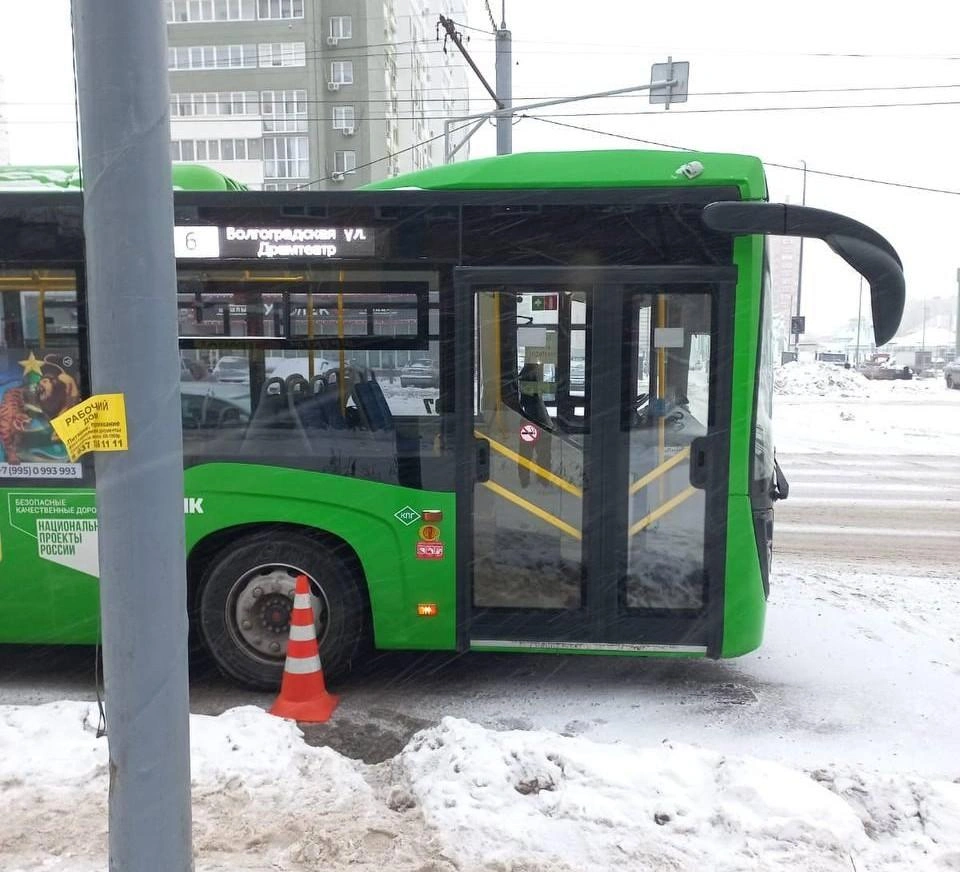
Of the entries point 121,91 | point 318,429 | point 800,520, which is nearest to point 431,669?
point 318,429

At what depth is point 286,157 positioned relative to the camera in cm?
5669

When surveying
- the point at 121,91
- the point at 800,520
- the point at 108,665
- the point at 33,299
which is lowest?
the point at 800,520

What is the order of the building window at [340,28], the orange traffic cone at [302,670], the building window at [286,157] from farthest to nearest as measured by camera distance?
the building window at [340,28]
the building window at [286,157]
the orange traffic cone at [302,670]

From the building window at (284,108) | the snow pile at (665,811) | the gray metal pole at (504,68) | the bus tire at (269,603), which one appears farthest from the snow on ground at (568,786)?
the building window at (284,108)

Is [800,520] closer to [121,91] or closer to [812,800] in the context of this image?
[812,800]

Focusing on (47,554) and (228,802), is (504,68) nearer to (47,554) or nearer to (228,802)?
(47,554)

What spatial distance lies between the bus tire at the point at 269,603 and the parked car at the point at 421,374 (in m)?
1.06

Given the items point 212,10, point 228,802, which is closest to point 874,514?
point 228,802

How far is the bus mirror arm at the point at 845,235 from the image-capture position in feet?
14.5

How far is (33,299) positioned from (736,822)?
14.6ft

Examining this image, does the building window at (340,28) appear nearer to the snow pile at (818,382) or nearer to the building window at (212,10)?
the building window at (212,10)

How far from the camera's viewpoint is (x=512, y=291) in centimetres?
489

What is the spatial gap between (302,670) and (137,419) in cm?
288

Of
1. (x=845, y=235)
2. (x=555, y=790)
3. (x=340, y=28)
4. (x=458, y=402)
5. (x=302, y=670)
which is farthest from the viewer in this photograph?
(x=340, y=28)
